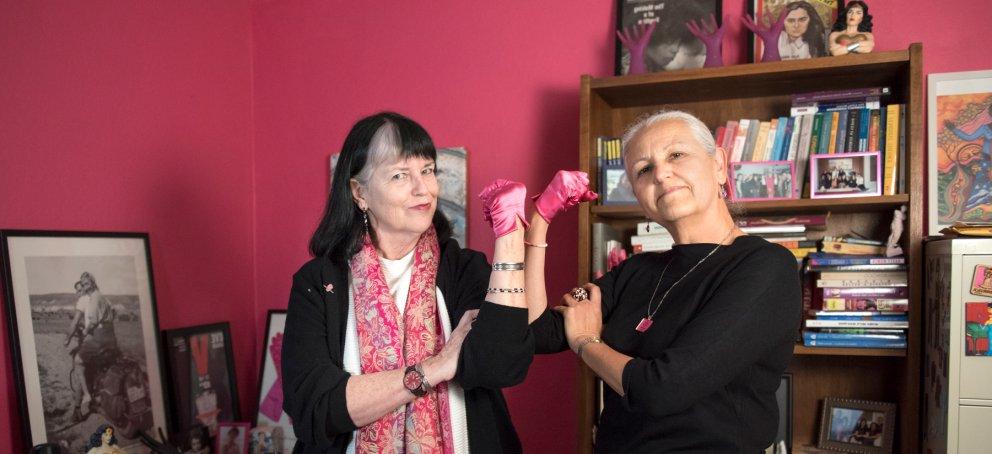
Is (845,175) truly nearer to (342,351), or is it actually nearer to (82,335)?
(342,351)

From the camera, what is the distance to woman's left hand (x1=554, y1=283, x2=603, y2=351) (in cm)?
145

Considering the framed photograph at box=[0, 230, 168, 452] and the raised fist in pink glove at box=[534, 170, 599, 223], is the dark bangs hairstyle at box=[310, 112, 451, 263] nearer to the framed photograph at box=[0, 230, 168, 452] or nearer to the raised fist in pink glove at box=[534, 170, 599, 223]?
the raised fist in pink glove at box=[534, 170, 599, 223]

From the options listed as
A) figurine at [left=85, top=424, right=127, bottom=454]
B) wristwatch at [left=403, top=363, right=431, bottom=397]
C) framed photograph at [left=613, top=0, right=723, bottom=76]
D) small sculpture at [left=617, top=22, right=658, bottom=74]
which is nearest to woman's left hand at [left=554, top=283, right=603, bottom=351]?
wristwatch at [left=403, top=363, right=431, bottom=397]

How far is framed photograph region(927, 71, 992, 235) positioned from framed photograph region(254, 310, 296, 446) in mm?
2419

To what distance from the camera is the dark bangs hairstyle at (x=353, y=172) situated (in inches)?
61.4

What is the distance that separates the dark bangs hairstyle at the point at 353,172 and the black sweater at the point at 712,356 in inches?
22.9

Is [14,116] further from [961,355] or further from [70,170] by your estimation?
[961,355]

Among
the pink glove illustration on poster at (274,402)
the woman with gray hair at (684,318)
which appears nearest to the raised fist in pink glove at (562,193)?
the woman with gray hair at (684,318)

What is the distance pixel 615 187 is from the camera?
2.36 meters

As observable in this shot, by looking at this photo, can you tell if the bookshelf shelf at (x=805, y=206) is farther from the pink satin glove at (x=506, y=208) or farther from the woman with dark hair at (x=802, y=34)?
the pink satin glove at (x=506, y=208)

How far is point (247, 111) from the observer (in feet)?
10.4

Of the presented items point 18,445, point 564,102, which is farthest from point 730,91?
point 18,445

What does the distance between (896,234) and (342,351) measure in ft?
5.31

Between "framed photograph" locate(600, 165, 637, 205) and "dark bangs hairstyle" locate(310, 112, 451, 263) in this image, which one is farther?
"framed photograph" locate(600, 165, 637, 205)
